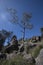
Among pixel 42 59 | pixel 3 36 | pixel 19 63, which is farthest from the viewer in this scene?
pixel 3 36

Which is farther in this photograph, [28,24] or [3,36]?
[3,36]

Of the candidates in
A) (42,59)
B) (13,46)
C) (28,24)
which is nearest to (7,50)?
(13,46)

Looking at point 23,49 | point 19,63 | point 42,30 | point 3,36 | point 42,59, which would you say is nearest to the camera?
point 19,63

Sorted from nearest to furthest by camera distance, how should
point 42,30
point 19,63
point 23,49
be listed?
point 19,63 → point 23,49 → point 42,30

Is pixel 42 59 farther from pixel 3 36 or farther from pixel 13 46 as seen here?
pixel 3 36

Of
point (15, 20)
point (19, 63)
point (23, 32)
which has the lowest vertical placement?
point (19, 63)

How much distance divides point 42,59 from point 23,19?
20.7m

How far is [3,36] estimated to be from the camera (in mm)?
43062

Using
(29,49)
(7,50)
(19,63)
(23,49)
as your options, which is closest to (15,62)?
(19,63)

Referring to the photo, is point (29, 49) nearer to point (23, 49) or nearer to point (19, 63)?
point (23, 49)

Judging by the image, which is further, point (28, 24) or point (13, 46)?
point (28, 24)

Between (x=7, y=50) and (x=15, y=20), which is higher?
(x=15, y=20)

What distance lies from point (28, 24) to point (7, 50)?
870cm

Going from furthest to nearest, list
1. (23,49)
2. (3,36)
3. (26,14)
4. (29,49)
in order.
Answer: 1. (3,36)
2. (26,14)
3. (23,49)
4. (29,49)
